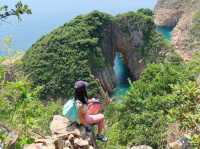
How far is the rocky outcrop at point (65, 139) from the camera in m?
10.6

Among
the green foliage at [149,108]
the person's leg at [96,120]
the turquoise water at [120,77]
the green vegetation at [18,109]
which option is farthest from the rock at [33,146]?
the turquoise water at [120,77]

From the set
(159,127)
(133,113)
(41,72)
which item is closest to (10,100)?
(159,127)

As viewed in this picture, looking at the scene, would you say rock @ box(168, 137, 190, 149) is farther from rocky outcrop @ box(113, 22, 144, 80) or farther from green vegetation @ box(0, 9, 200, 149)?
rocky outcrop @ box(113, 22, 144, 80)

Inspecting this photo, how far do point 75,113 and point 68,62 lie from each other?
3865 centimetres

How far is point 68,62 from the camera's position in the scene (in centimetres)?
4988

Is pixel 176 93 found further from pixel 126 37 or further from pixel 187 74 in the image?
pixel 126 37

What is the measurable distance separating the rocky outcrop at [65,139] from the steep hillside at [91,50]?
34.5 metres

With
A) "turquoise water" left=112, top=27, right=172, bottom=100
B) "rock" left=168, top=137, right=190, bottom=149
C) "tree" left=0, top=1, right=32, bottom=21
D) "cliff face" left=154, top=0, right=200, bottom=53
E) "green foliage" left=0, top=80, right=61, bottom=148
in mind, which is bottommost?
"turquoise water" left=112, top=27, right=172, bottom=100

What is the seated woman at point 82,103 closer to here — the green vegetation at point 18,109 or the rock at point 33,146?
the green vegetation at point 18,109

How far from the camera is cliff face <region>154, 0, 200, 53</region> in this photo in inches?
2569

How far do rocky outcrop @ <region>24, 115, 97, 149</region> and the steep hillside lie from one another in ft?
113

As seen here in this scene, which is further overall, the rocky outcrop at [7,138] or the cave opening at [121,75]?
the cave opening at [121,75]

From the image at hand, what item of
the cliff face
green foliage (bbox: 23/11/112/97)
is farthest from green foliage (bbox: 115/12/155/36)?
the cliff face

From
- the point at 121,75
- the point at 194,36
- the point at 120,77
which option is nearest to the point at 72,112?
the point at 120,77
